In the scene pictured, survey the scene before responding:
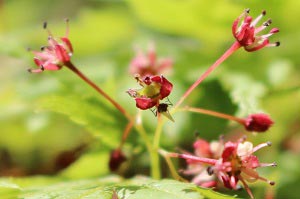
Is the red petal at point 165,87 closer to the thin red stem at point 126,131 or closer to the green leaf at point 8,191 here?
the thin red stem at point 126,131

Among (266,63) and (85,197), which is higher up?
(266,63)

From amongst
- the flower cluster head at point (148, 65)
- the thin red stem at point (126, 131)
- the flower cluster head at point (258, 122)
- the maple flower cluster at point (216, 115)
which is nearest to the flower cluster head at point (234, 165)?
the maple flower cluster at point (216, 115)

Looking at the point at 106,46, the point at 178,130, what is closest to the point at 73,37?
the point at 106,46

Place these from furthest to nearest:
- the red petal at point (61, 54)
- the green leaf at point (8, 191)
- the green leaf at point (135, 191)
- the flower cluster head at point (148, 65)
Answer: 1. the flower cluster head at point (148, 65)
2. the red petal at point (61, 54)
3. the green leaf at point (8, 191)
4. the green leaf at point (135, 191)

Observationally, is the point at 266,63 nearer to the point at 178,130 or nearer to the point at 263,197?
the point at 178,130

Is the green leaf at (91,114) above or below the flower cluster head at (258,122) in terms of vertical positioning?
above

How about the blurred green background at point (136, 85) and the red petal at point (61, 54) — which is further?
the blurred green background at point (136, 85)

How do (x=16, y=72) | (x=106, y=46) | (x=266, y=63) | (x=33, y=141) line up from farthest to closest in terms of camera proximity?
(x=16, y=72)
(x=106, y=46)
(x=33, y=141)
(x=266, y=63)
